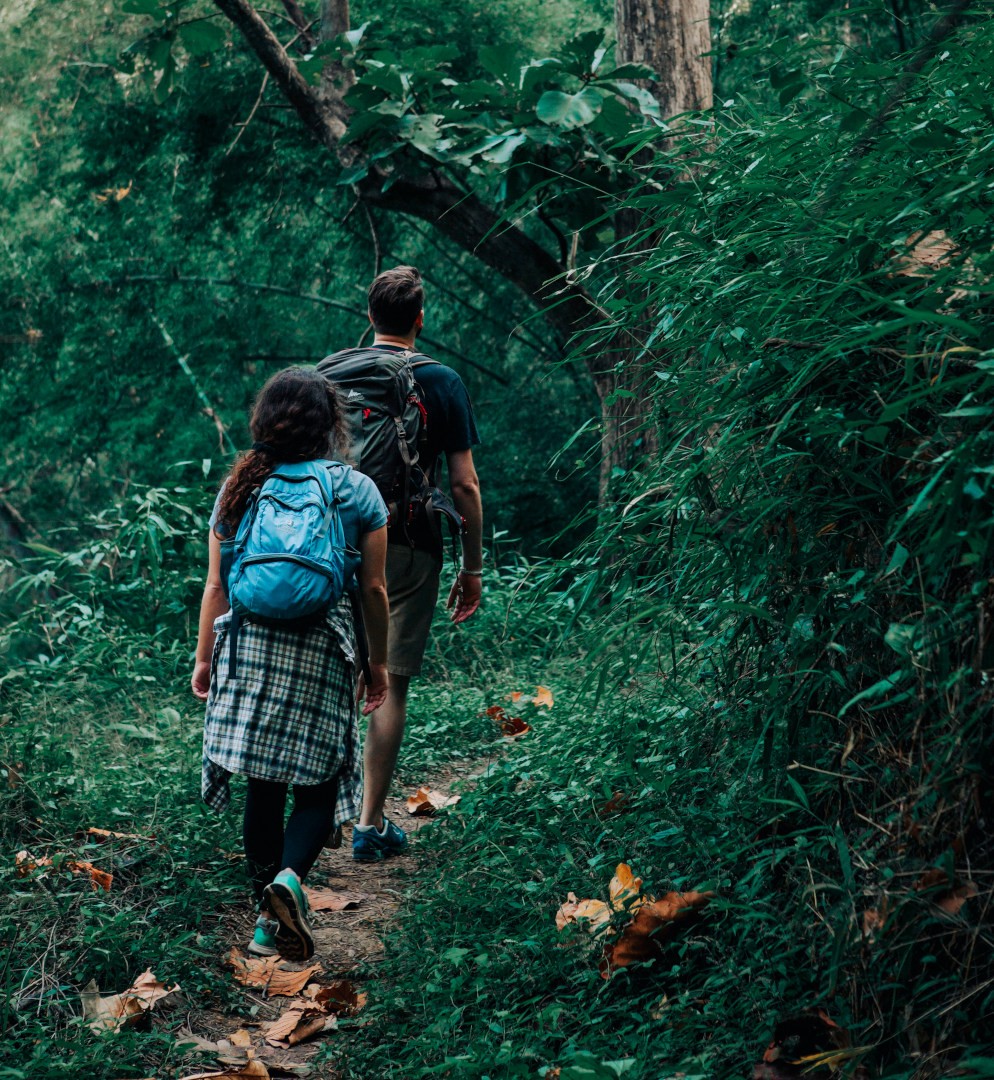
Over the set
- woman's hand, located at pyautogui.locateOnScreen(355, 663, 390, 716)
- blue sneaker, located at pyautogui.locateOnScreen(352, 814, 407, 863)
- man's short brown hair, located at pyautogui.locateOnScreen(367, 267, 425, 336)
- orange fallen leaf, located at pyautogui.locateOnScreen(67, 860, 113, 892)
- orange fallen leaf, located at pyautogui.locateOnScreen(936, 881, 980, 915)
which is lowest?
blue sneaker, located at pyautogui.locateOnScreen(352, 814, 407, 863)

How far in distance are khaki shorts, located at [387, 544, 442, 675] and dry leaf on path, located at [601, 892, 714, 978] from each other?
1493mm

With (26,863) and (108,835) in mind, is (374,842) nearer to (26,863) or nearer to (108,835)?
(108,835)

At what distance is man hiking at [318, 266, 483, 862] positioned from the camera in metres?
3.67

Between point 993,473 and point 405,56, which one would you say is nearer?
point 993,473

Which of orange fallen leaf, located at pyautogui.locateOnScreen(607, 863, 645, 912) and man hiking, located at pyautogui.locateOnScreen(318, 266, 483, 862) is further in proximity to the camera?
man hiking, located at pyautogui.locateOnScreen(318, 266, 483, 862)

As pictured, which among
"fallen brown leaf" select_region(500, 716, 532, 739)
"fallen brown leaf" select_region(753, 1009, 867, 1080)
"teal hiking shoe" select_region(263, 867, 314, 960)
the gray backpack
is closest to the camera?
"fallen brown leaf" select_region(753, 1009, 867, 1080)

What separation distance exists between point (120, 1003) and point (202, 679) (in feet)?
3.28

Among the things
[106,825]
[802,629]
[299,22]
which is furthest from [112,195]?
[802,629]

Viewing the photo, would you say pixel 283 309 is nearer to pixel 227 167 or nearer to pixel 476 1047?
pixel 227 167

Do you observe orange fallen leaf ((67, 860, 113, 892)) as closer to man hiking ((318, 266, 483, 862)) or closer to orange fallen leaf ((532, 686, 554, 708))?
man hiking ((318, 266, 483, 862))

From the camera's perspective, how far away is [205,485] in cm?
736

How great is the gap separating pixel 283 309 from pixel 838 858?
10285 millimetres

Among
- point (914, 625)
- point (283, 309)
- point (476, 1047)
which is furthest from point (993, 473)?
point (283, 309)

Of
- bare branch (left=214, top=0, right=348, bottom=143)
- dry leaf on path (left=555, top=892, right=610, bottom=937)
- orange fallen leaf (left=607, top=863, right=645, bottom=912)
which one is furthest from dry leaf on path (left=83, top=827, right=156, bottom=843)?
bare branch (left=214, top=0, right=348, bottom=143)
